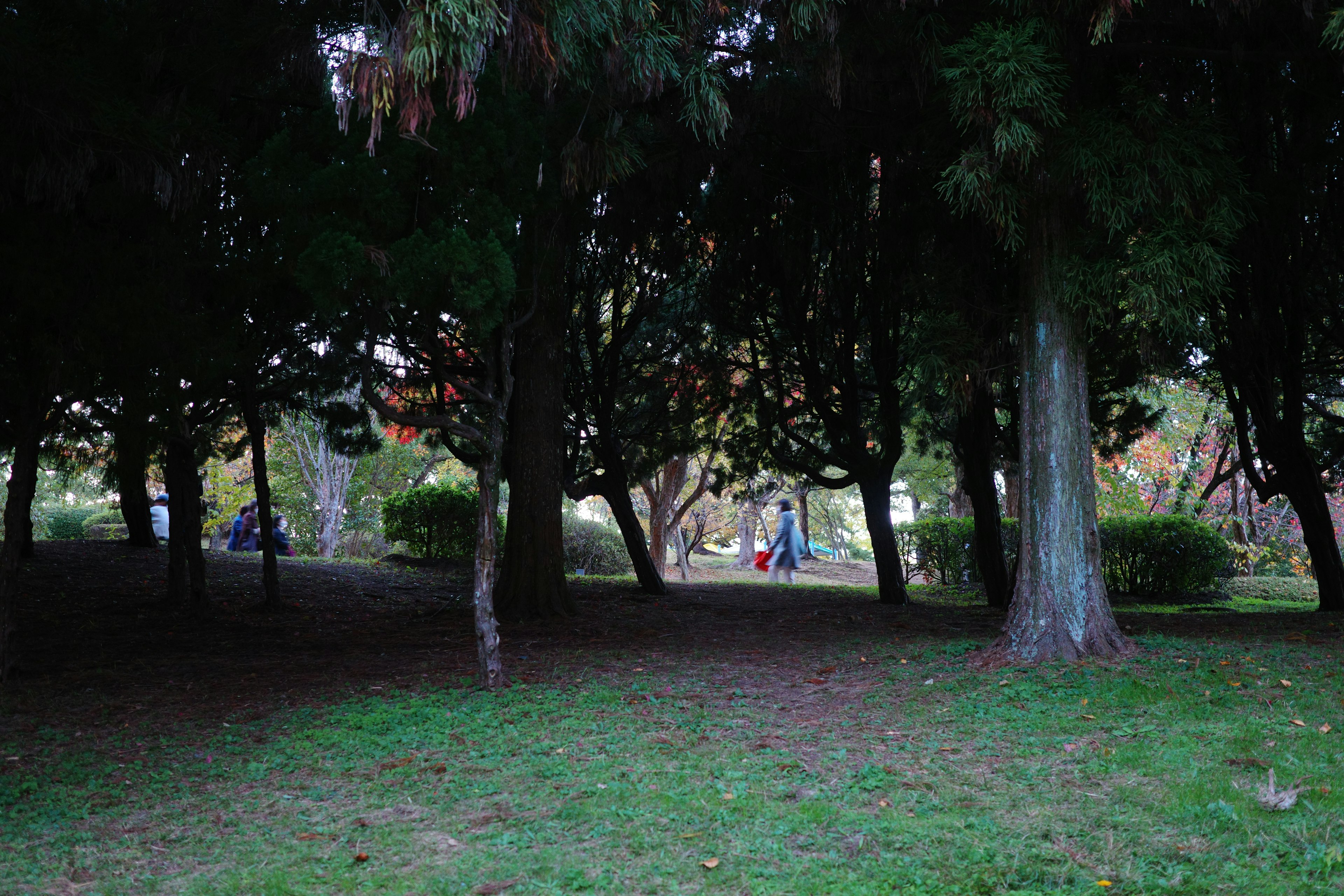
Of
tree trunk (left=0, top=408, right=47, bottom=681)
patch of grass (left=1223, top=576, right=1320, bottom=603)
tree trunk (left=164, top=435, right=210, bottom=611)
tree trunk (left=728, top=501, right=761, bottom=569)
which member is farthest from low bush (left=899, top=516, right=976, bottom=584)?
tree trunk (left=0, top=408, right=47, bottom=681)

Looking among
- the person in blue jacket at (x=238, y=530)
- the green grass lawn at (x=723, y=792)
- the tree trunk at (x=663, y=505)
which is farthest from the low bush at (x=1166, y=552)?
the person in blue jacket at (x=238, y=530)

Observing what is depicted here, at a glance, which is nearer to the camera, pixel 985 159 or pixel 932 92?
pixel 985 159

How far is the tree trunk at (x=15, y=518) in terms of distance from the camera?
233 inches

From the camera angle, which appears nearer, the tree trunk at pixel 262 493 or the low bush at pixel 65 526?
the tree trunk at pixel 262 493

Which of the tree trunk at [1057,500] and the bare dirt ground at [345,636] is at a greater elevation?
the tree trunk at [1057,500]

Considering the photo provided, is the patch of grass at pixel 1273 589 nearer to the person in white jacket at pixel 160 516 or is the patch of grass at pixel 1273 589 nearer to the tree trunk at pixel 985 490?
the tree trunk at pixel 985 490

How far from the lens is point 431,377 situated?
9875 millimetres

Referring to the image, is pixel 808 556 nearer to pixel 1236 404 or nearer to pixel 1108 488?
pixel 1108 488

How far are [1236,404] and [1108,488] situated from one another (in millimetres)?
9823

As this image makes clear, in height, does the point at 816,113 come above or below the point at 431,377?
above

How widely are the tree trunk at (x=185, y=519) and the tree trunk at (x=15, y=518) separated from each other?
2030 millimetres

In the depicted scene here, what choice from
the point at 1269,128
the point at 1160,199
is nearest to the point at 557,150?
the point at 1160,199

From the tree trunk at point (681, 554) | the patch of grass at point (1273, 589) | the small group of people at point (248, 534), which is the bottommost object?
the patch of grass at point (1273, 589)

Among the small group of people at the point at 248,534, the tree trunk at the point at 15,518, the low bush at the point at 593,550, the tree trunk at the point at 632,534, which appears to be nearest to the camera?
the tree trunk at the point at 15,518
